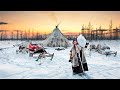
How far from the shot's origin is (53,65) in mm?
4383

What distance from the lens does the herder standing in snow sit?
4355 millimetres

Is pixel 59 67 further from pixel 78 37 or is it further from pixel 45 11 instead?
pixel 45 11

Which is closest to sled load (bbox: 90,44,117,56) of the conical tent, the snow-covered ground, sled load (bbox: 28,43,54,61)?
the snow-covered ground

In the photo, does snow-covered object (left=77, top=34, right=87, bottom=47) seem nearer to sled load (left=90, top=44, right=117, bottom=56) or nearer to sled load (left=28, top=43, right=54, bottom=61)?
sled load (left=90, top=44, right=117, bottom=56)

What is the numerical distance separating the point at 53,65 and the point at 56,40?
15.8 inches

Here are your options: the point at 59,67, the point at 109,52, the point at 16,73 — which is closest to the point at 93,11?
the point at 109,52

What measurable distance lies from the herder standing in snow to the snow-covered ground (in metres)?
0.07

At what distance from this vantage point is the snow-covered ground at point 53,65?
4324 mm

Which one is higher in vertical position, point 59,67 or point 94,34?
point 94,34

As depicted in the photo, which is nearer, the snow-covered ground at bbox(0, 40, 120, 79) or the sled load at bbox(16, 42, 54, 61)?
the snow-covered ground at bbox(0, 40, 120, 79)

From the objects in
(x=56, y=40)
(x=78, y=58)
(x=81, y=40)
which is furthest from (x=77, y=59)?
(x=56, y=40)

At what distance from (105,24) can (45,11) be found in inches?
37.9
